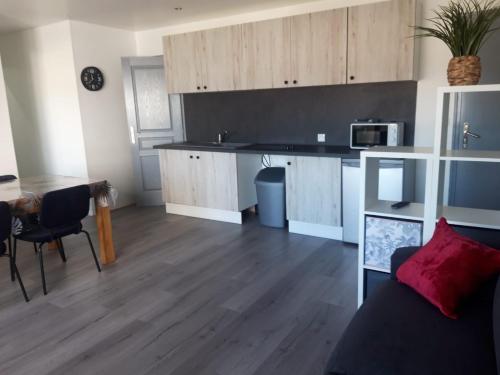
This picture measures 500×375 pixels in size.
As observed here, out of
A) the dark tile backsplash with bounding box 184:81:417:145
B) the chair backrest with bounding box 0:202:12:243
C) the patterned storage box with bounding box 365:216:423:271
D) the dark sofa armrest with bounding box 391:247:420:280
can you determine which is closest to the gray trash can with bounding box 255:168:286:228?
the dark tile backsplash with bounding box 184:81:417:145

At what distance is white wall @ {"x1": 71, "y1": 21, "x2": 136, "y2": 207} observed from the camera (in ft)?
16.4

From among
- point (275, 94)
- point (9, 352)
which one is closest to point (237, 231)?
point (275, 94)

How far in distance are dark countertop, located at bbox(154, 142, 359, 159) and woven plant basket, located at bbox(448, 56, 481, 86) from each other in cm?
155

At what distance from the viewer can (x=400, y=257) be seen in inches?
83.7

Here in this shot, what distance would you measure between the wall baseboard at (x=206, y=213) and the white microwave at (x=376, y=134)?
5.20ft

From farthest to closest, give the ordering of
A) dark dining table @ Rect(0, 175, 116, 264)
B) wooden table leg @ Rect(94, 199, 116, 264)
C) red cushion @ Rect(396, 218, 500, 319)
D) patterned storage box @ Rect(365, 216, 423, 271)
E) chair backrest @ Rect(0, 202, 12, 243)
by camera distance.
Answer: wooden table leg @ Rect(94, 199, 116, 264) < dark dining table @ Rect(0, 175, 116, 264) < chair backrest @ Rect(0, 202, 12, 243) < patterned storage box @ Rect(365, 216, 423, 271) < red cushion @ Rect(396, 218, 500, 319)

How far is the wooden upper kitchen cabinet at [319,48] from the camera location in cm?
378

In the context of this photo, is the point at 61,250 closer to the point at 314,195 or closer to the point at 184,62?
the point at 314,195

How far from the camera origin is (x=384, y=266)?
2465 mm

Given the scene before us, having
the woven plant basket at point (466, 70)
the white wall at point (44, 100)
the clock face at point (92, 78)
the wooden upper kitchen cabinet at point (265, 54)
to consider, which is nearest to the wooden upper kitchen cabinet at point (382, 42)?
the wooden upper kitchen cabinet at point (265, 54)

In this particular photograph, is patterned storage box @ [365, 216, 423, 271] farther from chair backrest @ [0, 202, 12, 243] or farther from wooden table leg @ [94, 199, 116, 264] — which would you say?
chair backrest @ [0, 202, 12, 243]

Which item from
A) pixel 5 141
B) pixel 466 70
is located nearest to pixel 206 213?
pixel 5 141

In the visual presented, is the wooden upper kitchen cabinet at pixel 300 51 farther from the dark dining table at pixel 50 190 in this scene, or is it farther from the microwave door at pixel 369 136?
the dark dining table at pixel 50 190

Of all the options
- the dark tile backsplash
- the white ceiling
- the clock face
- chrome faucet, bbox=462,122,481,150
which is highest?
the white ceiling
